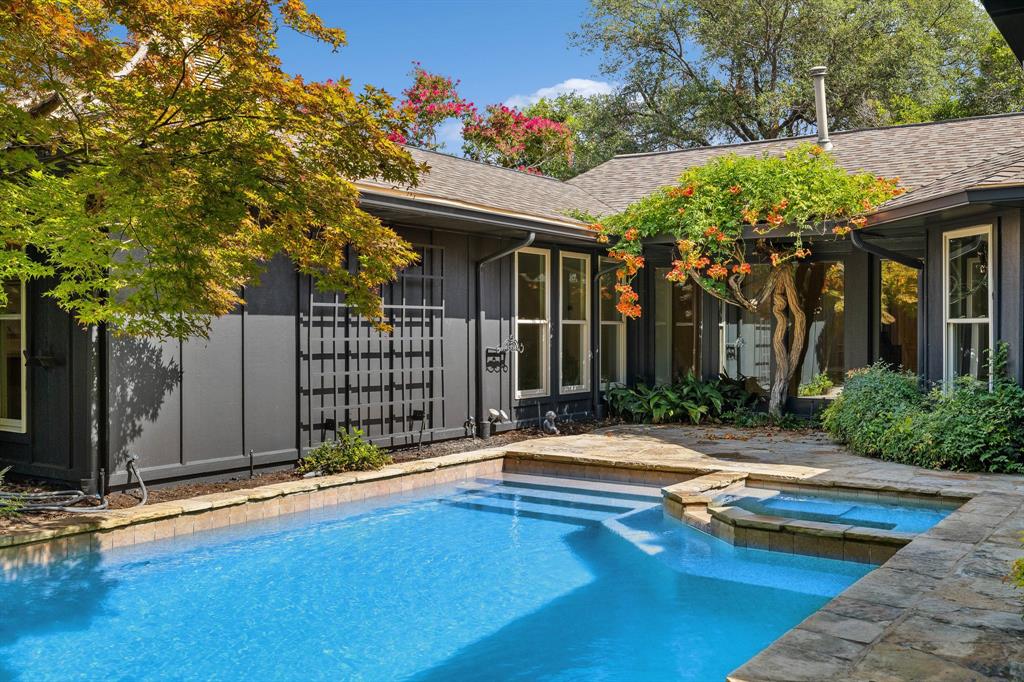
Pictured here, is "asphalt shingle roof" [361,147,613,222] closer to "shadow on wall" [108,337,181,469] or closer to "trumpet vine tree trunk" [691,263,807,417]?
"trumpet vine tree trunk" [691,263,807,417]

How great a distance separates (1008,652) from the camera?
2.86 metres

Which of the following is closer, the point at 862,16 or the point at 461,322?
the point at 461,322

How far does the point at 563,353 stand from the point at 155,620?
7.15 meters

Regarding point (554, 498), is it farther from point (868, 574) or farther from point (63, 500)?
point (63, 500)

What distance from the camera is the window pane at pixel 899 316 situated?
10.4 m

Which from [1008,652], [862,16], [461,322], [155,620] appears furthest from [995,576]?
[862,16]

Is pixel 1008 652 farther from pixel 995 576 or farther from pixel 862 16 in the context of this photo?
pixel 862 16

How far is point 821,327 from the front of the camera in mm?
11031

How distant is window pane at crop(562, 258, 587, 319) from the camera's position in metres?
10.8

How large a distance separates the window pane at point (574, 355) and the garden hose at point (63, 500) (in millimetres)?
5941

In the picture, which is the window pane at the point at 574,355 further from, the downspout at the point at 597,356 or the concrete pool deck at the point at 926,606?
the concrete pool deck at the point at 926,606

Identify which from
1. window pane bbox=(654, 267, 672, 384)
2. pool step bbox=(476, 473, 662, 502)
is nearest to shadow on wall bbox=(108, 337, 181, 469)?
pool step bbox=(476, 473, 662, 502)

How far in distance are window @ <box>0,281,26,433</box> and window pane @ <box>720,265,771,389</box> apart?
28.3ft

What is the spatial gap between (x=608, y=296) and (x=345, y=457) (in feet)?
17.8
